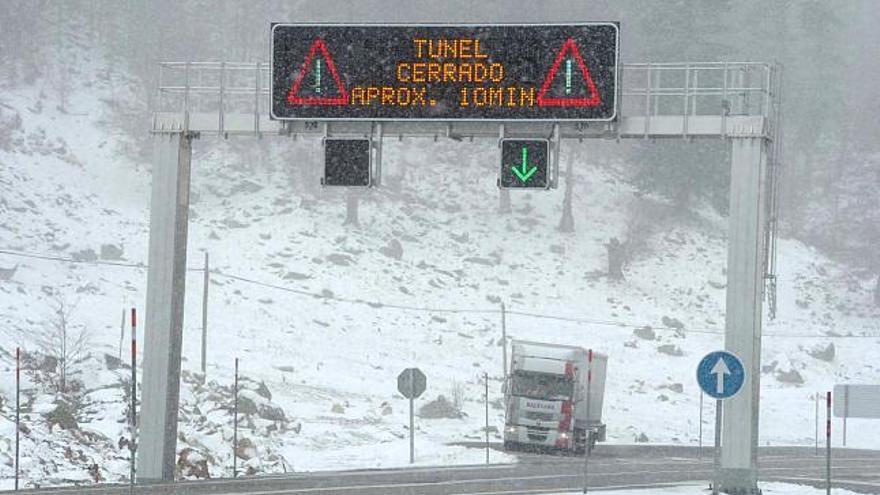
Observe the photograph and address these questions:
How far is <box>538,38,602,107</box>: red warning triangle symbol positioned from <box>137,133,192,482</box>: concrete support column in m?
7.51

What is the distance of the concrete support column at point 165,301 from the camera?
89.6 feet

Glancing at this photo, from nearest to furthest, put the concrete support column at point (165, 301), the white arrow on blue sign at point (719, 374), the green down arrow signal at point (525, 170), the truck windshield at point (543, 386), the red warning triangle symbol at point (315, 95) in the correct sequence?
the white arrow on blue sign at point (719, 374)
the green down arrow signal at point (525, 170)
the red warning triangle symbol at point (315, 95)
the concrete support column at point (165, 301)
the truck windshield at point (543, 386)

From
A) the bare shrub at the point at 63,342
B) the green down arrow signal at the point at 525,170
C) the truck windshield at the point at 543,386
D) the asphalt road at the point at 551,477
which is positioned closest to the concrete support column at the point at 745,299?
the asphalt road at the point at 551,477

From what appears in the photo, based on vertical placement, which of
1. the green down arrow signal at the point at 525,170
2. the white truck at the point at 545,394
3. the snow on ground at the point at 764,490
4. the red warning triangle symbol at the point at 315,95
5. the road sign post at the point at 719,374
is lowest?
the snow on ground at the point at 764,490

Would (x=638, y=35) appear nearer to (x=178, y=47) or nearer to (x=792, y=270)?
(x=792, y=270)

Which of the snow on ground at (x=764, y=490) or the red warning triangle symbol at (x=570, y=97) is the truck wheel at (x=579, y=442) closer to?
the snow on ground at (x=764, y=490)

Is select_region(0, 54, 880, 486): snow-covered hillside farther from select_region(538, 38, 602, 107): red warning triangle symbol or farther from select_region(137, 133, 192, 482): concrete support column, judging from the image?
select_region(538, 38, 602, 107): red warning triangle symbol

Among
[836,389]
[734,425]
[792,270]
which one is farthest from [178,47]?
[734,425]

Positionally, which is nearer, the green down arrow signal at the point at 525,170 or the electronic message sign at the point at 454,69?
the electronic message sign at the point at 454,69

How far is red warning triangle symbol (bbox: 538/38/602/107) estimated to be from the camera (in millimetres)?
23812

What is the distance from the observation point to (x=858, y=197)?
87750 millimetres

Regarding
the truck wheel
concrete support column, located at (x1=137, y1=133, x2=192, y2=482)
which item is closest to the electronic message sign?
concrete support column, located at (x1=137, y1=133, x2=192, y2=482)

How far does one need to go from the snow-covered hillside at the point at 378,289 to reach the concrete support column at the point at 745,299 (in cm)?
1315

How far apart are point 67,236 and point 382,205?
56.2 ft
